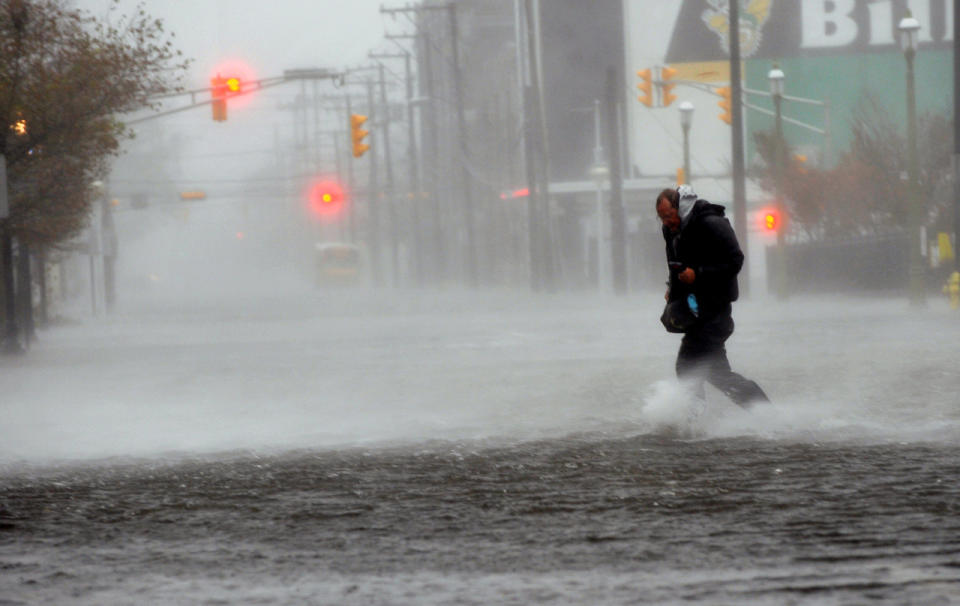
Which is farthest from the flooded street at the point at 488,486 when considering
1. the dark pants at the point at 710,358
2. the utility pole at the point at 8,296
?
the utility pole at the point at 8,296

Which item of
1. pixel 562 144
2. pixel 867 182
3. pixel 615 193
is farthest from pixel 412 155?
pixel 867 182

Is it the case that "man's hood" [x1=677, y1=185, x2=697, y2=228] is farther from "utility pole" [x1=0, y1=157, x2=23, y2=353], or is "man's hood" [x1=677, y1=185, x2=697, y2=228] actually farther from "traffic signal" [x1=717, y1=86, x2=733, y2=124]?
"traffic signal" [x1=717, y1=86, x2=733, y2=124]

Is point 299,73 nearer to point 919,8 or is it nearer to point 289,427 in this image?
point 289,427

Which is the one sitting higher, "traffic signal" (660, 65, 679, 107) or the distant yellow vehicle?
"traffic signal" (660, 65, 679, 107)

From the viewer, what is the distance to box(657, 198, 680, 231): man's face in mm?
10672

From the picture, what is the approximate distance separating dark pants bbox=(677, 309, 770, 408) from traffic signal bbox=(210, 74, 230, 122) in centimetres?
2360

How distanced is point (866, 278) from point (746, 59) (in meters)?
30.8

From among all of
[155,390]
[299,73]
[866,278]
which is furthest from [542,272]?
[155,390]

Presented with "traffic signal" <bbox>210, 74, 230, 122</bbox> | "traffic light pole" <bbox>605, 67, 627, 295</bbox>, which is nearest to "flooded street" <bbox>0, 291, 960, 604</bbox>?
"traffic signal" <bbox>210, 74, 230, 122</bbox>

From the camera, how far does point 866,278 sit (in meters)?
40.1

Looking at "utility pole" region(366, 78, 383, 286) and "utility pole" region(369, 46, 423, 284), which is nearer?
"utility pole" region(369, 46, 423, 284)

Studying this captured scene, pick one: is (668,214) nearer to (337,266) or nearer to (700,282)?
(700,282)

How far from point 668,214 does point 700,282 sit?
0.47 meters

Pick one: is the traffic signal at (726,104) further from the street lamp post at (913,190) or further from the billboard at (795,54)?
the billboard at (795,54)
